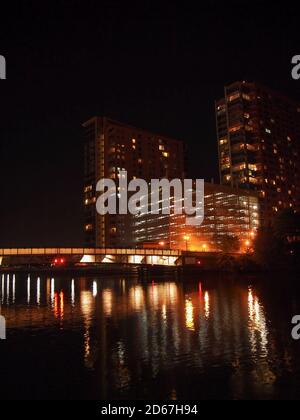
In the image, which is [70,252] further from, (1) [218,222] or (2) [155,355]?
(1) [218,222]

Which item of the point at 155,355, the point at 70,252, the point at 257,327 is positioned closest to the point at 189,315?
the point at 257,327

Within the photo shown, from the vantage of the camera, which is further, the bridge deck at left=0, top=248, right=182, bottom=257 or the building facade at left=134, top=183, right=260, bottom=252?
the building facade at left=134, top=183, right=260, bottom=252

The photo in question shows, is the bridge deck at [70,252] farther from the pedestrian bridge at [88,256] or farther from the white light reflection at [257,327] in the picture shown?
the white light reflection at [257,327]

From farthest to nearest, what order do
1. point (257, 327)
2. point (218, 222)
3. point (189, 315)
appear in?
point (218, 222)
point (189, 315)
point (257, 327)

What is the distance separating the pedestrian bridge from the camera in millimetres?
88562

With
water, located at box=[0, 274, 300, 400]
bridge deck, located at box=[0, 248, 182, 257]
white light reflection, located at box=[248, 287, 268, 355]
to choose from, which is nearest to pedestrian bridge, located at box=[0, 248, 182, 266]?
bridge deck, located at box=[0, 248, 182, 257]

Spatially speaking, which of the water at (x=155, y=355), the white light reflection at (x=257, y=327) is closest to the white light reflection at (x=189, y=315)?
the water at (x=155, y=355)

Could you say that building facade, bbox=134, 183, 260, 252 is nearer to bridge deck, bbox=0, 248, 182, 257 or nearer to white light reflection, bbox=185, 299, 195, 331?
bridge deck, bbox=0, 248, 182, 257

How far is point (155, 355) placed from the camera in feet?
94.4

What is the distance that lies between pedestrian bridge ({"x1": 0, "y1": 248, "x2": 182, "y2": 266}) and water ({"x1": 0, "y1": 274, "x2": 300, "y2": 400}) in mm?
37743

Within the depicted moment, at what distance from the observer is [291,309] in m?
48.8

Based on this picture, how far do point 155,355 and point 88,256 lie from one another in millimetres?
71465

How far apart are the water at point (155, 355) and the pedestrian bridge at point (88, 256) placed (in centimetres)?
3774
